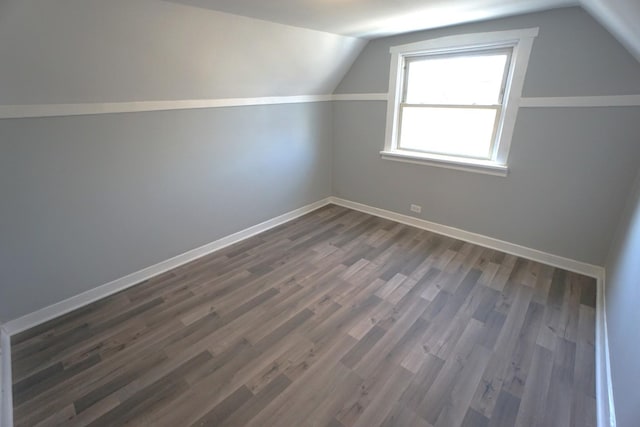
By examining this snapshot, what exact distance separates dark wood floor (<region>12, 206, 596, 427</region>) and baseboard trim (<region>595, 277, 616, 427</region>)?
0.13 feet

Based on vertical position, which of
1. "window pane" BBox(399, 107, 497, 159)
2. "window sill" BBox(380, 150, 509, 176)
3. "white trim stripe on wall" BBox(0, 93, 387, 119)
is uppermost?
"white trim stripe on wall" BBox(0, 93, 387, 119)

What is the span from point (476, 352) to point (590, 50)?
7.98ft

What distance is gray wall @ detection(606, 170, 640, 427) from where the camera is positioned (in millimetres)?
1271

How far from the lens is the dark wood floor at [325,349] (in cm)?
158

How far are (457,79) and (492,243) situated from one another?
5.74ft

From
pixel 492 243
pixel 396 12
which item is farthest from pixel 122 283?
pixel 492 243

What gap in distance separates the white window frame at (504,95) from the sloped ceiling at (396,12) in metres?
0.18

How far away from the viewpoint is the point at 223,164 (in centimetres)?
303

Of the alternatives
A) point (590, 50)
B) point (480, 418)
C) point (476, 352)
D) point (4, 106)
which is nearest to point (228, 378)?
point (480, 418)

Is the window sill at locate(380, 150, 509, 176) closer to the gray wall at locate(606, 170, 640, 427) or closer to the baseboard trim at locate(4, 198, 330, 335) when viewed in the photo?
the gray wall at locate(606, 170, 640, 427)

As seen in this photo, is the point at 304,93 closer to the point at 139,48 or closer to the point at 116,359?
the point at 139,48

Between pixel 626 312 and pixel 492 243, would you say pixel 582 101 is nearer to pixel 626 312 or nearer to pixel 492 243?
pixel 492 243

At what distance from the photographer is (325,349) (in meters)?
1.95

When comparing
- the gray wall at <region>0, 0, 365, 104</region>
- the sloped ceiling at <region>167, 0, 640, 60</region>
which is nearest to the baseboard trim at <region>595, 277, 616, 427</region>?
the sloped ceiling at <region>167, 0, 640, 60</region>
